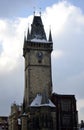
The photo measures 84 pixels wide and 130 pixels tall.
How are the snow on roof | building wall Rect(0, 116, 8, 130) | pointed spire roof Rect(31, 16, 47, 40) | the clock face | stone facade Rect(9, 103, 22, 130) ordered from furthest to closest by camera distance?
building wall Rect(0, 116, 8, 130) < stone facade Rect(9, 103, 22, 130) < pointed spire roof Rect(31, 16, 47, 40) < the clock face < the snow on roof

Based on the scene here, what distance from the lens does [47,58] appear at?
10556 centimetres

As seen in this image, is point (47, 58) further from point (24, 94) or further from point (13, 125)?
point (13, 125)

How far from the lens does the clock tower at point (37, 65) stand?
335 feet

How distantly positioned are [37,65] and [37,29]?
11.5 meters

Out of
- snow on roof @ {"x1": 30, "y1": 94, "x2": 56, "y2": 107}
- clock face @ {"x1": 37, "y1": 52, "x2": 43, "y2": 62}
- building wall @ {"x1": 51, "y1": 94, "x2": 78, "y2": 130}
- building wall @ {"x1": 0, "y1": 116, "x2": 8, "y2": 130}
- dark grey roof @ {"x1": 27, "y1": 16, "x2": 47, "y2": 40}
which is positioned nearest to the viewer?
snow on roof @ {"x1": 30, "y1": 94, "x2": 56, "y2": 107}

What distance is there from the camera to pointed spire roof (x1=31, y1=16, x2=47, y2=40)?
107188mm

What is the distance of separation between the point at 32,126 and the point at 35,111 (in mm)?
3890

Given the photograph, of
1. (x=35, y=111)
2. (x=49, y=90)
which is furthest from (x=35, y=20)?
(x=35, y=111)

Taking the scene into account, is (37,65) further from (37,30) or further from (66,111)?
(66,111)

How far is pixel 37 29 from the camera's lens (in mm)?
108812

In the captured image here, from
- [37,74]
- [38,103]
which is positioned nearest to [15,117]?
[37,74]

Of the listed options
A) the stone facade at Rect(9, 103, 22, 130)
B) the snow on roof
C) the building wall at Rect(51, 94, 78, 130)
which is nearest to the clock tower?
the snow on roof

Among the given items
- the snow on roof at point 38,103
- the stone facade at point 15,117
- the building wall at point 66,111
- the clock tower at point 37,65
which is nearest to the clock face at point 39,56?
the clock tower at point 37,65

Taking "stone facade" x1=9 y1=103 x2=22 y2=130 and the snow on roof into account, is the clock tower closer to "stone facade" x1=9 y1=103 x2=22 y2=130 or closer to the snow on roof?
the snow on roof
